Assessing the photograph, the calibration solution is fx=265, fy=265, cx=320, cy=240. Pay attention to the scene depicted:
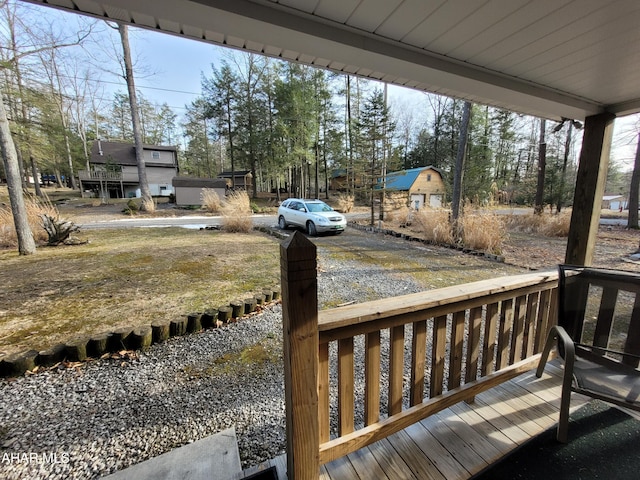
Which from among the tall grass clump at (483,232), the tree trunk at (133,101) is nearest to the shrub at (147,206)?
the tree trunk at (133,101)

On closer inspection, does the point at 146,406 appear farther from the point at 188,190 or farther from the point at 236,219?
the point at 188,190

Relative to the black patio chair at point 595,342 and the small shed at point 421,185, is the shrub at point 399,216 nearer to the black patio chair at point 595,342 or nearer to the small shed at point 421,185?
the small shed at point 421,185

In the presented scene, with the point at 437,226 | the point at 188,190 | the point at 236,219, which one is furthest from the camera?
the point at 188,190

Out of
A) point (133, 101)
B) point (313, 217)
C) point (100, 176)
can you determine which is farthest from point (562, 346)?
point (100, 176)

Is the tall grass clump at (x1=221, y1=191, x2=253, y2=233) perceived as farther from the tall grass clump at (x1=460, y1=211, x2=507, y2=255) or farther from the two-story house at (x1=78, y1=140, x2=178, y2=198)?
the two-story house at (x1=78, y1=140, x2=178, y2=198)

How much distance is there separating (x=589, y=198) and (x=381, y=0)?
2.55 metres

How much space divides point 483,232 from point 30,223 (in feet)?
38.0

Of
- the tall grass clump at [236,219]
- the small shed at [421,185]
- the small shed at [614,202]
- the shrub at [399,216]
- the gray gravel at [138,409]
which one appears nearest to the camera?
the gray gravel at [138,409]

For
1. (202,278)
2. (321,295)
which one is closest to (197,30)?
(321,295)

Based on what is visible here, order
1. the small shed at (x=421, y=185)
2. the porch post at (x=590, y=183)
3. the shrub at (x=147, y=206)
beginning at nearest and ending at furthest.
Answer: the porch post at (x=590, y=183) → the shrub at (x=147, y=206) → the small shed at (x=421, y=185)

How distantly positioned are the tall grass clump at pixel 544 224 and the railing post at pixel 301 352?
10.9 m

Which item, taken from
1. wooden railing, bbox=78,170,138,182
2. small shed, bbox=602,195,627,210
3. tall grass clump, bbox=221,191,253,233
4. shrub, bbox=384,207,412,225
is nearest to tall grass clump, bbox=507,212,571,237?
shrub, bbox=384,207,412,225

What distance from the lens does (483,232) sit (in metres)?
7.04

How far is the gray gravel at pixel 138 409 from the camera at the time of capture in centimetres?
157
